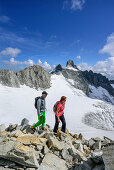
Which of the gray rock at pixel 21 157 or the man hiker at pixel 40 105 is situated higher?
the man hiker at pixel 40 105

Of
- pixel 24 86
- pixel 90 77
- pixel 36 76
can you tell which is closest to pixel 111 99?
pixel 90 77

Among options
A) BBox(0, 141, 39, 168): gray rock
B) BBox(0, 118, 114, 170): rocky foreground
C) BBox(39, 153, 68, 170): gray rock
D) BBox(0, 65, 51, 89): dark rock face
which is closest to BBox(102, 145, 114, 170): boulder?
BBox(0, 118, 114, 170): rocky foreground

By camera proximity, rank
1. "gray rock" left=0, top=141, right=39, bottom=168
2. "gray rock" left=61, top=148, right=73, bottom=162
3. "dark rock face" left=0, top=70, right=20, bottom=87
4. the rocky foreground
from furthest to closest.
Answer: "dark rock face" left=0, top=70, right=20, bottom=87 → "gray rock" left=61, top=148, right=73, bottom=162 → "gray rock" left=0, top=141, right=39, bottom=168 → the rocky foreground

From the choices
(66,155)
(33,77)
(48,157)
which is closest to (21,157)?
(48,157)

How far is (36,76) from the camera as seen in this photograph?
97.4 metres

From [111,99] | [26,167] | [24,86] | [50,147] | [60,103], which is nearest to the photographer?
[26,167]

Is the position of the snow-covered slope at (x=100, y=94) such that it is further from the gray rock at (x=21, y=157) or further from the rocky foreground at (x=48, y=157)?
the gray rock at (x=21, y=157)

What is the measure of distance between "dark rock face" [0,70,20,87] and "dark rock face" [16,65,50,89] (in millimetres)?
5135

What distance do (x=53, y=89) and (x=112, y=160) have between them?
96.8m

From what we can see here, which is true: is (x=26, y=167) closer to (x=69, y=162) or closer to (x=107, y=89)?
(x=69, y=162)

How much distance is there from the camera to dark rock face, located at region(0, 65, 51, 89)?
75.9m

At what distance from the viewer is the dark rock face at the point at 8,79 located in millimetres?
74562

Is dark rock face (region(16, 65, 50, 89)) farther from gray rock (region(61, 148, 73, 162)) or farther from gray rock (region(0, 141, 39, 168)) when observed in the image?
gray rock (region(0, 141, 39, 168))

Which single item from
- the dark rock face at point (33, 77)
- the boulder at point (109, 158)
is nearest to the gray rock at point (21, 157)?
the boulder at point (109, 158)
